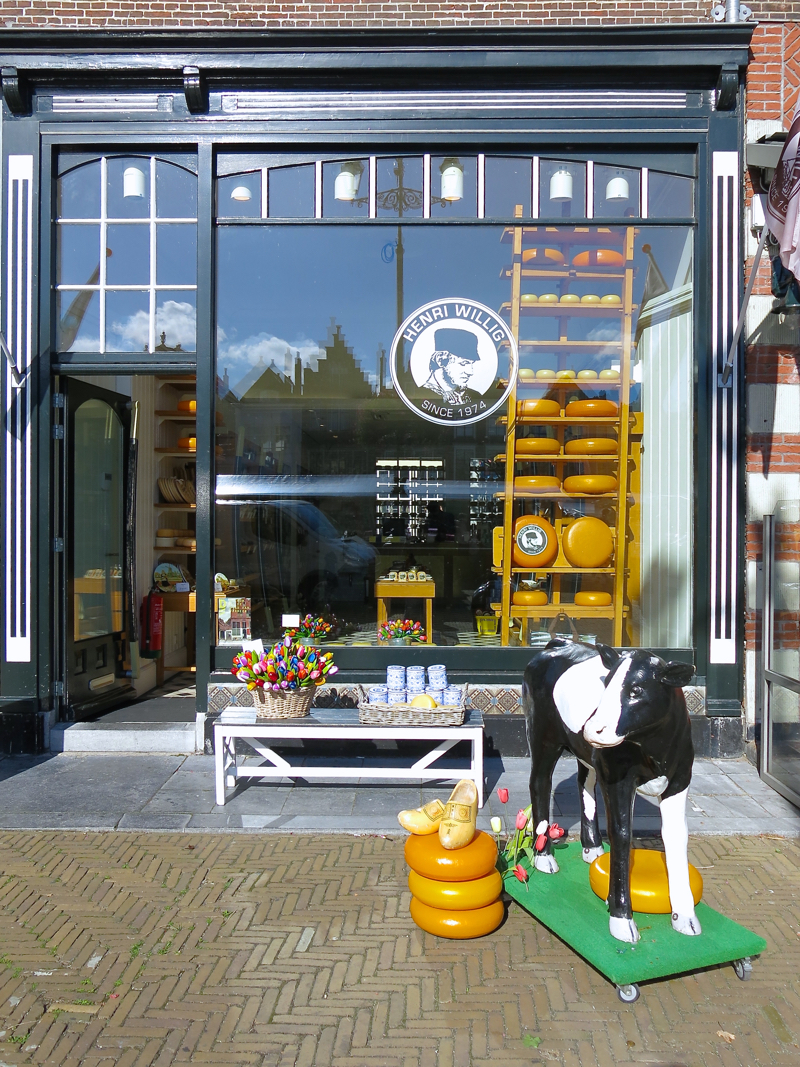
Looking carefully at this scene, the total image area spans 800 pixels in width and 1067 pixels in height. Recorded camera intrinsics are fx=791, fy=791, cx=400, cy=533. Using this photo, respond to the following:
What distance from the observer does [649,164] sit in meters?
6.50

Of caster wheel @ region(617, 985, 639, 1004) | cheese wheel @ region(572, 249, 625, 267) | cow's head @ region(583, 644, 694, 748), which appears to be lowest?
caster wheel @ region(617, 985, 639, 1004)

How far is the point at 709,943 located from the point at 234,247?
5.91 metres

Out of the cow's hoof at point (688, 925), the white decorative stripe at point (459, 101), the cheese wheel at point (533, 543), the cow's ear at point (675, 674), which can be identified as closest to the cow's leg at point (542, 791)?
the cow's hoof at point (688, 925)

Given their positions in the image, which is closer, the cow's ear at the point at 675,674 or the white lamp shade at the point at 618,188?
the cow's ear at the point at 675,674

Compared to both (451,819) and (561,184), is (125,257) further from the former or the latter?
(451,819)

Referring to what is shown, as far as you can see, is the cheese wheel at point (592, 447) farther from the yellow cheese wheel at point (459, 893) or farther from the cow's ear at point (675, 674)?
the yellow cheese wheel at point (459, 893)

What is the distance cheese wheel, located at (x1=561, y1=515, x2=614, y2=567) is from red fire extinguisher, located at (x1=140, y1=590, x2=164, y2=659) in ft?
14.1

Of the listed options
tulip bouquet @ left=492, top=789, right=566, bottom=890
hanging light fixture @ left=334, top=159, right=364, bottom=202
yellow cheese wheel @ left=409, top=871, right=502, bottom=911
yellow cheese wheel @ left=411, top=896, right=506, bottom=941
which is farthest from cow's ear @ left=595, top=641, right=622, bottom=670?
hanging light fixture @ left=334, top=159, right=364, bottom=202

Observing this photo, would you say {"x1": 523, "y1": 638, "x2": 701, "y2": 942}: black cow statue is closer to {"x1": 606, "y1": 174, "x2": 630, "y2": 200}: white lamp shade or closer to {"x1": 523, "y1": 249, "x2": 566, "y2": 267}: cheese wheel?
{"x1": 523, "y1": 249, "x2": 566, "y2": 267}: cheese wheel

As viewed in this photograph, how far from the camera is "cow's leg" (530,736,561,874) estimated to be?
12.8ft

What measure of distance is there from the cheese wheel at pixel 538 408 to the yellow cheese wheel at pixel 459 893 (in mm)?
4009

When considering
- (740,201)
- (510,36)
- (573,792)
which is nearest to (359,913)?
(573,792)

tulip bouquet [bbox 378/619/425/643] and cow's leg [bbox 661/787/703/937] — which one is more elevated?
tulip bouquet [bbox 378/619/425/643]

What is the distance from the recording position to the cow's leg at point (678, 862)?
134 inches
